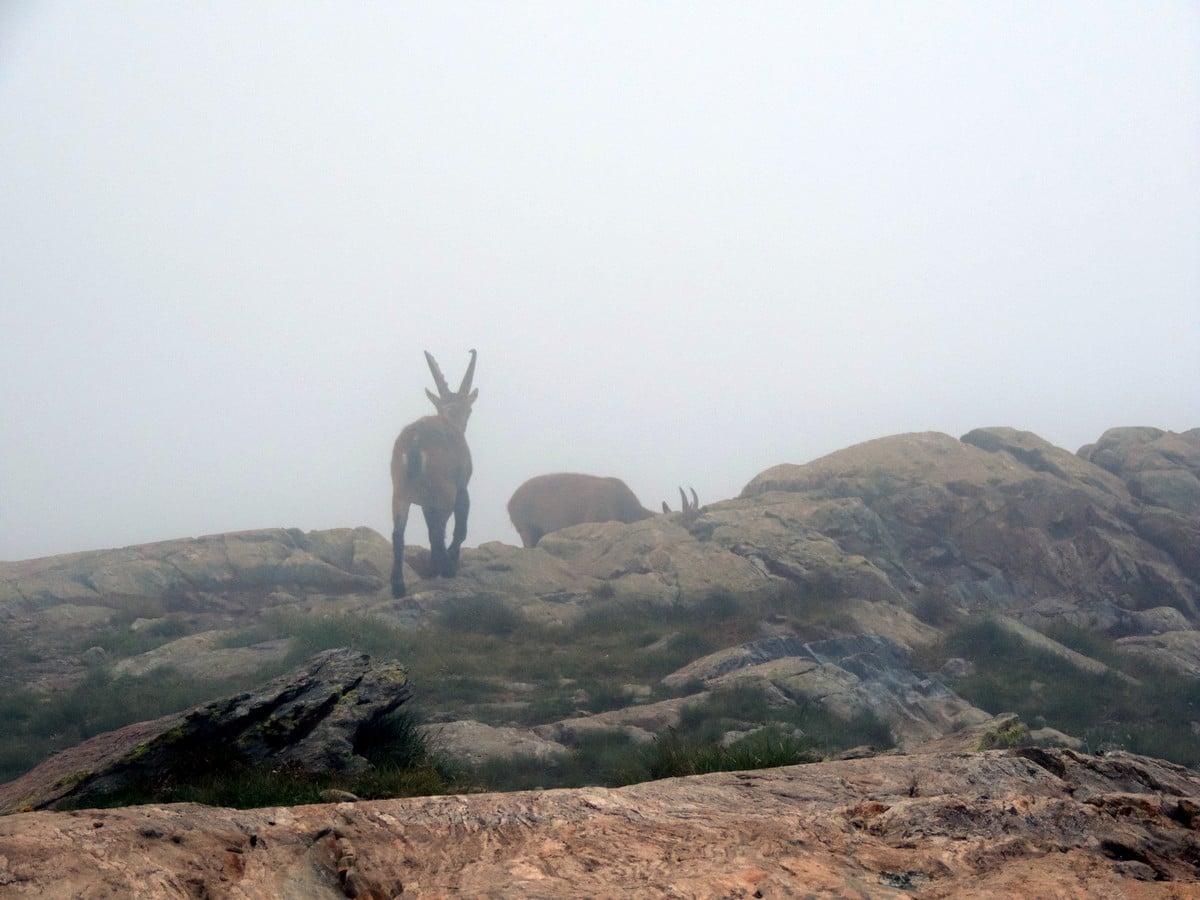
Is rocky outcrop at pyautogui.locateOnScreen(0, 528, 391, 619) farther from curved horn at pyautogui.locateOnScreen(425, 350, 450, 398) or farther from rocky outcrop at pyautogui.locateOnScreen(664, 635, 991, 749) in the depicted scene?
rocky outcrop at pyautogui.locateOnScreen(664, 635, 991, 749)

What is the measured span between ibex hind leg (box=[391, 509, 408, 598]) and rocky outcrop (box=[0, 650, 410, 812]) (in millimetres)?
11340

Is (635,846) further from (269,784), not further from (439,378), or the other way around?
(439,378)

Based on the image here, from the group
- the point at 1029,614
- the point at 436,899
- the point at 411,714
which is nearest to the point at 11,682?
the point at 411,714

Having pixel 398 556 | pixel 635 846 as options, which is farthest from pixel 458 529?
pixel 635 846

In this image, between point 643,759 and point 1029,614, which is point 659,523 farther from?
point 643,759

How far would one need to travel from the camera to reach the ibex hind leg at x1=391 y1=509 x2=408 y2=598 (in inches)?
729

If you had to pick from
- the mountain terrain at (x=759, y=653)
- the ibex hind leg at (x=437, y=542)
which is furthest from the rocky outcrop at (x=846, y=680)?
the ibex hind leg at (x=437, y=542)

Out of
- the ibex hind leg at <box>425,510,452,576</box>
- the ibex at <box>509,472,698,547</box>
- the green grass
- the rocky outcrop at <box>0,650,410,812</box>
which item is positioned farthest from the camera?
the ibex at <box>509,472,698,547</box>

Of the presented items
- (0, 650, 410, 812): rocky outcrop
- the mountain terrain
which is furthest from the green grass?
the mountain terrain

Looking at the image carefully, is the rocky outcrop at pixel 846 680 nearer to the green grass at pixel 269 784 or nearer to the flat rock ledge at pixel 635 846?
the green grass at pixel 269 784

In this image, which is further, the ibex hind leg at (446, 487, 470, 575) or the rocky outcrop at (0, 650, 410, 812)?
the ibex hind leg at (446, 487, 470, 575)

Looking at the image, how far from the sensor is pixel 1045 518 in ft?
67.1

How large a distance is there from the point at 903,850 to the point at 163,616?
16.7 meters

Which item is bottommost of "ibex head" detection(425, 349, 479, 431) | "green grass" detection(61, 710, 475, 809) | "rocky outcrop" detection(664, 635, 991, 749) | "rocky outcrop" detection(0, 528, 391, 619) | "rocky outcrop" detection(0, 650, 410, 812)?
"rocky outcrop" detection(664, 635, 991, 749)
